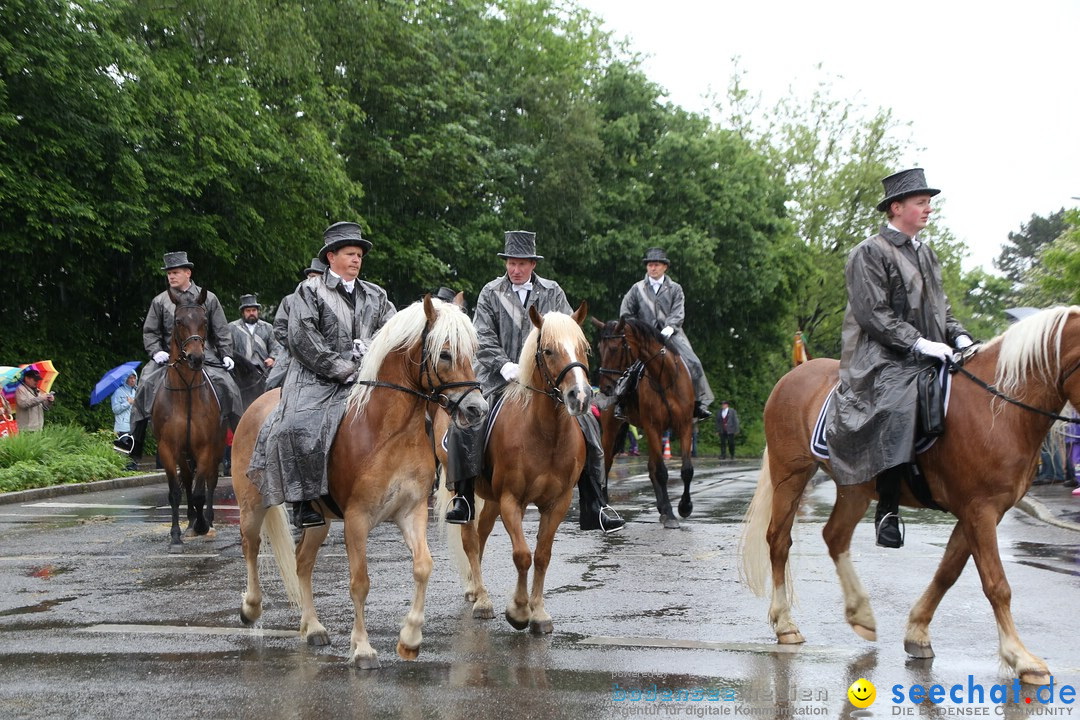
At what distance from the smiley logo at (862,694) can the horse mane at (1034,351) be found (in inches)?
78.1

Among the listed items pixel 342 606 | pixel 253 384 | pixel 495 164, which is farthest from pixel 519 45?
pixel 342 606

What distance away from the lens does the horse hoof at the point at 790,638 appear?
757cm

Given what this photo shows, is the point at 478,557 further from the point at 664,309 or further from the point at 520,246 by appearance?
the point at 664,309

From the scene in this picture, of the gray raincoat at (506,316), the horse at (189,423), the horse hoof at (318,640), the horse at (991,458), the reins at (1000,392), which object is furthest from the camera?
the horse at (189,423)

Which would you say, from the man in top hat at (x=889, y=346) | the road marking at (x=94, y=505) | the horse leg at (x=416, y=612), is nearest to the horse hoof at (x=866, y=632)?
the man in top hat at (x=889, y=346)

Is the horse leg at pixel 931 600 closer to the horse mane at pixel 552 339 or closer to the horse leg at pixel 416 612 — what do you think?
the horse mane at pixel 552 339

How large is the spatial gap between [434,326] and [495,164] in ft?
107

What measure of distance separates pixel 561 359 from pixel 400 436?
4.16 feet

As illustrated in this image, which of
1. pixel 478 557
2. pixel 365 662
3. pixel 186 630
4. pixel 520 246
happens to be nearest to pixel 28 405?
pixel 520 246

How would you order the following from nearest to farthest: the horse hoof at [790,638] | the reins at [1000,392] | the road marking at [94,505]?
the reins at [1000,392]
the horse hoof at [790,638]
the road marking at [94,505]

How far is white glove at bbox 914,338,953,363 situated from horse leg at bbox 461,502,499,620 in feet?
11.0

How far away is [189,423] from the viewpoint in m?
13.6

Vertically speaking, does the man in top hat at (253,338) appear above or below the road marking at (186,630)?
above

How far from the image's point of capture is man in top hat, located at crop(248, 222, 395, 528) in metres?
7.70
